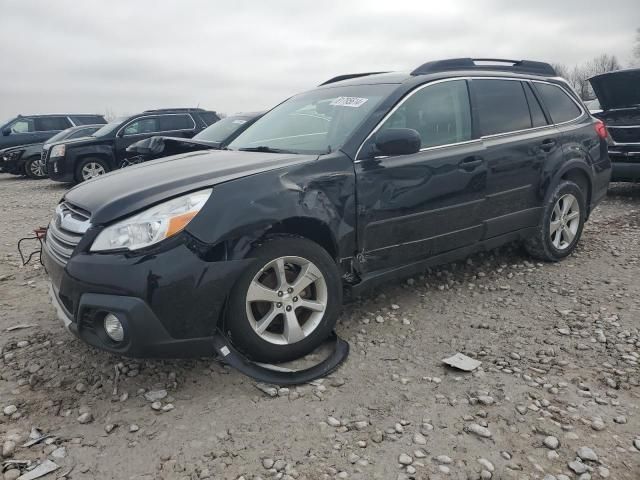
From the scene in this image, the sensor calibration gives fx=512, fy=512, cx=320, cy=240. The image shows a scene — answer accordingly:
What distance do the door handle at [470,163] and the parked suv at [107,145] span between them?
381 inches

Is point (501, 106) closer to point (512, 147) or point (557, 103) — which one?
point (512, 147)

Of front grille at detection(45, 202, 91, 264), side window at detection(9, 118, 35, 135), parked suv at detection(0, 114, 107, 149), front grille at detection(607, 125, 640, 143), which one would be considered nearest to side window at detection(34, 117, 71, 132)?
parked suv at detection(0, 114, 107, 149)

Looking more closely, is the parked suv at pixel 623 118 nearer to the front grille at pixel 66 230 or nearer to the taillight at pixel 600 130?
the taillight at pixel 600 130

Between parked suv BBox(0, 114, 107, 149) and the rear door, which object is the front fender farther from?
parked suv BBox(0, 114, 107, 149)

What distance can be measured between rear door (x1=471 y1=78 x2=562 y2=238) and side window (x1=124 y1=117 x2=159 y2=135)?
9639 millimetres

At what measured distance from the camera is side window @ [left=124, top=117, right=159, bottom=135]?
38.8 ft

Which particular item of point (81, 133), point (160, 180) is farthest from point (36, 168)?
point (160, 180)

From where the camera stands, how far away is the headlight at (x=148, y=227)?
249 cm

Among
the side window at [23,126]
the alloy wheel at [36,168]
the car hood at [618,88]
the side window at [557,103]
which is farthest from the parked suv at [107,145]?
the side window at [557,103]

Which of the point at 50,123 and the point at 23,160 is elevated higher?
the point at 50,123

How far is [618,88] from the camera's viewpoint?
6.98 metres

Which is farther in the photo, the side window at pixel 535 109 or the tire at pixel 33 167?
the tire at pixel 33 167

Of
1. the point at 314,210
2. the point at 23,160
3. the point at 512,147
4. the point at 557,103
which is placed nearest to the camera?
the point at 314,210

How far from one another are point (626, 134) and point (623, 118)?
0.27 m
